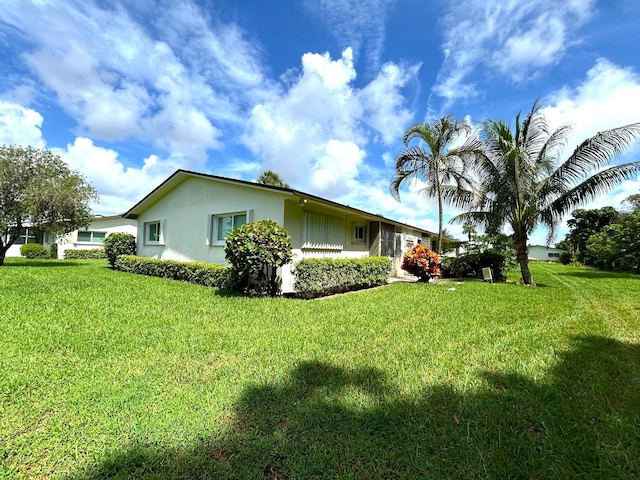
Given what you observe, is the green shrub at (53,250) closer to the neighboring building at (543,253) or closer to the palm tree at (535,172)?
the palm tree at (535,172)

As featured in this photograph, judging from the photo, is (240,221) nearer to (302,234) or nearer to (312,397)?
(302,234)

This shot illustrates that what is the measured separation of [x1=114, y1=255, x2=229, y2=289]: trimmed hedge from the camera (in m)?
10.2

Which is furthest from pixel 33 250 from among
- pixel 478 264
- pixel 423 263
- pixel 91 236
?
pixel 478 264

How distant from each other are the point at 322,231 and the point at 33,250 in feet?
90.5

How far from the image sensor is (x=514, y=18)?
26.1ft

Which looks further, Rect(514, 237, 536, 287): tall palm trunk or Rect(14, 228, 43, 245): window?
Rect(14, 228, 43, 245): window

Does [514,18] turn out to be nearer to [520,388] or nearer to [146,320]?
[520,388]

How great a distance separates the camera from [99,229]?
27.7m

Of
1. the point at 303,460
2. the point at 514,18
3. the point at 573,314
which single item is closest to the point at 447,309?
the point at 573,314

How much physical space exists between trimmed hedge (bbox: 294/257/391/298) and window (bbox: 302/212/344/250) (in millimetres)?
1182

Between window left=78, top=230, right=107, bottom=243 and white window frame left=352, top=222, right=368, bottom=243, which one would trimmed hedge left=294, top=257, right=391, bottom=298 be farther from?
window left=78, top=230, right=107, bottom=243

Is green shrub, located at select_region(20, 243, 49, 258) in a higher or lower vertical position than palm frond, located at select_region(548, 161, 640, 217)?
lower

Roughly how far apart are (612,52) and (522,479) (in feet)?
36.8

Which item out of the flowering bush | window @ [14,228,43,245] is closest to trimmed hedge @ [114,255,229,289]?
the flowering bush
